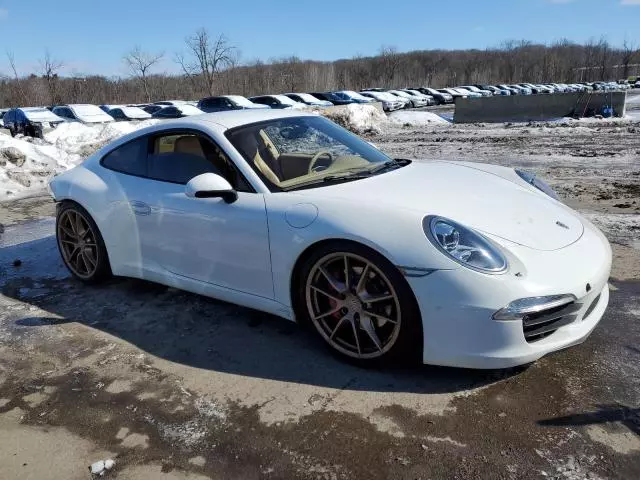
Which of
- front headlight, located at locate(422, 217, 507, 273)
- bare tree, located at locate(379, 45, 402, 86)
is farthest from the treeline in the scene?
front headlight, located at locate(422, 217, 507, 273)

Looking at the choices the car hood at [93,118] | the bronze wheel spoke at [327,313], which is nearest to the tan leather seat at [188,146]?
the bronze wheel spoke at [327,313]

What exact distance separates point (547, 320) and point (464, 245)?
1.75ft

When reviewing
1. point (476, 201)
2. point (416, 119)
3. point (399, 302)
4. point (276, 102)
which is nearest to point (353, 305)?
point (399, 302)

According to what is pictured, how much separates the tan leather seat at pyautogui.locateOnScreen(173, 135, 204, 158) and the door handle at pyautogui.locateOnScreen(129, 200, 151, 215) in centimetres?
46

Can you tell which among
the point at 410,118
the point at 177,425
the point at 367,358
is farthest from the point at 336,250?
the point at 410,118

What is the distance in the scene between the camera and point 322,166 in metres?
3.65

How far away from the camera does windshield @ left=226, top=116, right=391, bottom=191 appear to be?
3383 mm

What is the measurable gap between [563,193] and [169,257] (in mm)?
6104

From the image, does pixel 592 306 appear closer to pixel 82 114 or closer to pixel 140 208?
pixel 140 208

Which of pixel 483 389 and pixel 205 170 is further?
pixel 205 170

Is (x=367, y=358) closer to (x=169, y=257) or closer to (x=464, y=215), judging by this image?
(x=464, y=215)

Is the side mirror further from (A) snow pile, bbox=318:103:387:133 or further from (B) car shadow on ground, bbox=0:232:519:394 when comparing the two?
(A) snow pile, bbox=318:103:387:133

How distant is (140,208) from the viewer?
12.6 ft

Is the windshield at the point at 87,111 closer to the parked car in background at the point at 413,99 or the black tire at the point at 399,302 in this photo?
the black tire at the point at 399,302
